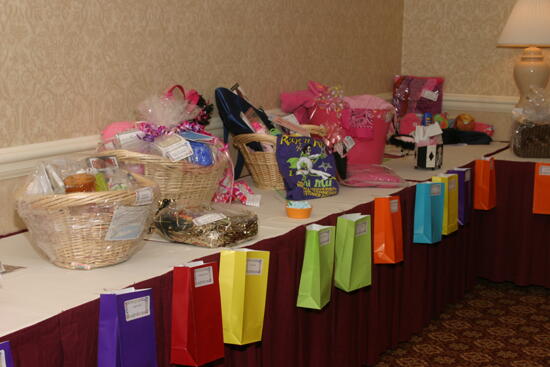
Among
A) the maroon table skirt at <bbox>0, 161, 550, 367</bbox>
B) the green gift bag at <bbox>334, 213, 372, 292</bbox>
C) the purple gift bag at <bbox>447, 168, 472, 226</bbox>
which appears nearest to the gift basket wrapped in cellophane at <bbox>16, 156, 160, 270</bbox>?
the maroon table skirt at <bbox>0, 161, 550, 367</bbox>

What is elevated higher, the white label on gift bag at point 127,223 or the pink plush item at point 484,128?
the white label on gift bag at point 127,223

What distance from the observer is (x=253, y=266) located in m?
1.69

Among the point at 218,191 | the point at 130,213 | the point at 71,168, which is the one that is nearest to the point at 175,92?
the point at 218,191

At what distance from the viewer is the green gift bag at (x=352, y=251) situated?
2.07m

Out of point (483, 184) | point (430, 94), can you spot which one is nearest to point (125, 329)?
point (483, 184)

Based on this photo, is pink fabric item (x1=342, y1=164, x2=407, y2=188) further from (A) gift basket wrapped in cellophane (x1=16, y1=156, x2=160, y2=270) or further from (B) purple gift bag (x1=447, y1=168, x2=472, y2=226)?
(A) gift basket wrapped in cellophane (x1=16, y1=156, x2=160, y2=270)

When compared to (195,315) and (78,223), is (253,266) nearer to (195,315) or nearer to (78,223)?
(195,315)

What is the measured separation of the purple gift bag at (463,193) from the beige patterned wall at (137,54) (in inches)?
33.4

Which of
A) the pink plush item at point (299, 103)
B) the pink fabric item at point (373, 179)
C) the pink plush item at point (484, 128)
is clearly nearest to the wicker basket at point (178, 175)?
the pink fabric item at point (373, 179)

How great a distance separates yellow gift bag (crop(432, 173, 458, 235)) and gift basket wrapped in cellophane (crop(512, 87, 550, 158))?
2.26ft

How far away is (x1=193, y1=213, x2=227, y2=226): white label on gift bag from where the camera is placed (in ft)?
5.83

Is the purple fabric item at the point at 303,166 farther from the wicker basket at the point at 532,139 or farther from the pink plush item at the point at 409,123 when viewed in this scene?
the pink plush item at the point at 409,123

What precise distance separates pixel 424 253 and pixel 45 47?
1525 mm

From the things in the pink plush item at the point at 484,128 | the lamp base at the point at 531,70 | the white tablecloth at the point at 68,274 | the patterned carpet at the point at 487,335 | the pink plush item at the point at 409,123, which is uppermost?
the lamp base at the point at 531,70
